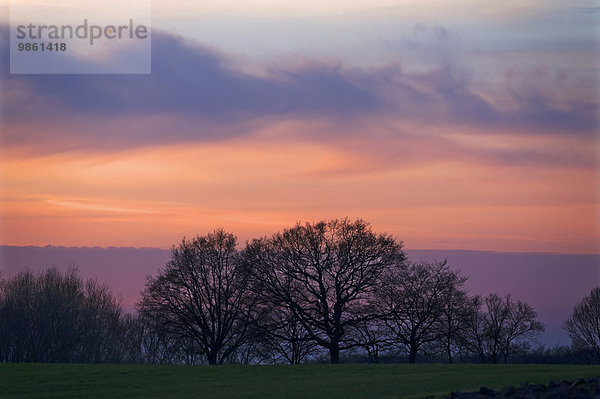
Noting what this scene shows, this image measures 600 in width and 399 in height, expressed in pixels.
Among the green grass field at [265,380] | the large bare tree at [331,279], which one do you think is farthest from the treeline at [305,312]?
the green grass field at [265,380]

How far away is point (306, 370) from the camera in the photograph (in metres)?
38.2

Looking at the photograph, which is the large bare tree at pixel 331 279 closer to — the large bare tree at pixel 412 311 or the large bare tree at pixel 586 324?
the large bare tree at pixel 412 311

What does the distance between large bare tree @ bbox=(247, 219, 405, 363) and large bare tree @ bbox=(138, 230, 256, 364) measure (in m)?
5.02

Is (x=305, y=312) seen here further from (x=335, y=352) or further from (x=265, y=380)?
(x=265, y=380)

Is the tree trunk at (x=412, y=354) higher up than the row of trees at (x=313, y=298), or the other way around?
the row of trees at (x=313, y=298)

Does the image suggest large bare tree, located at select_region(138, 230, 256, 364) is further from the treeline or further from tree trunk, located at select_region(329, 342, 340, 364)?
tree trunk, located at select_region(329, 342, 340, 364)

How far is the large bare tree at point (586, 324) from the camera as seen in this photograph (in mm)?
74062

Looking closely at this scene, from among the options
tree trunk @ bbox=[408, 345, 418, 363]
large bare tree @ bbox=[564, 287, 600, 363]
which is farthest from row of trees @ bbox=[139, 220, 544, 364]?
large bare tree @ bbox=[564, 287, 600, 363]

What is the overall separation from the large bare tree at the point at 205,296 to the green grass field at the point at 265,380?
70.7 feet

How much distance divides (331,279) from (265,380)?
84.0 ft

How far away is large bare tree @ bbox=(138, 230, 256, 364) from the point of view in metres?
63.7

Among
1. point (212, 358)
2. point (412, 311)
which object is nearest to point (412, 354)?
point (412, 311)

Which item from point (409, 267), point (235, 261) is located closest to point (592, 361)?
point (409, 267)

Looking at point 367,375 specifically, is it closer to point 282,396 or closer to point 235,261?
point 282,396
